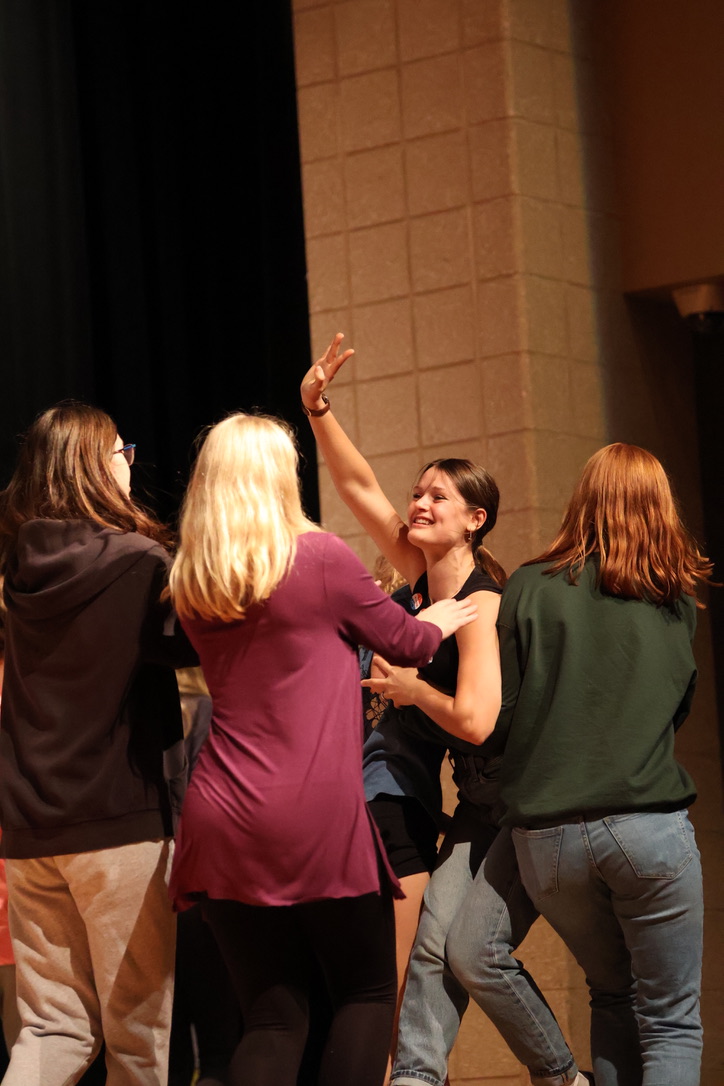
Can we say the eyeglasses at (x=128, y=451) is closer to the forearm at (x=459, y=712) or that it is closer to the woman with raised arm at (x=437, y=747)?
the woman with raised arm at (x=437, y=747)

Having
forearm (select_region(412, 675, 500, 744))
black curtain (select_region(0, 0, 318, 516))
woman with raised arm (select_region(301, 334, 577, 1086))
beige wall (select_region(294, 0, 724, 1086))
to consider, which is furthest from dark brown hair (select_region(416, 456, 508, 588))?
black curtain (select_region(0, 0, 318, 516))

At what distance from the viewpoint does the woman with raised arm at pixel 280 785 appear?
2.38 m

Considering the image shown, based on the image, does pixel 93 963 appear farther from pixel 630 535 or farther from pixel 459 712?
pixel 630 535

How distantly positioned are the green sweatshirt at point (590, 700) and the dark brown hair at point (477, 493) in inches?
14.2

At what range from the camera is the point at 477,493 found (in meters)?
3.25

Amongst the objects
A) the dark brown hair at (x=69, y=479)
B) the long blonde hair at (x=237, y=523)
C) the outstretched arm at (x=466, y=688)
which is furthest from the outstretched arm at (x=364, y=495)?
the long blonde hair at (x=237, y=523)

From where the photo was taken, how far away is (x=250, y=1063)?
2.41m

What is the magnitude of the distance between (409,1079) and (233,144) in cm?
329

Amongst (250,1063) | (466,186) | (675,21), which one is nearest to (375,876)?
(250,1063)

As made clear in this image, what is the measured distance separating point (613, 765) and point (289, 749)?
0.70 metres

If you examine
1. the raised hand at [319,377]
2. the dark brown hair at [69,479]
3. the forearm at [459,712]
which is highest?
the raised hand at [319,377]

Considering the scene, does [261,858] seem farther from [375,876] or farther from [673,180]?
[673,180]

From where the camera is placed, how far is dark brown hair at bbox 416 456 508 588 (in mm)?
3242

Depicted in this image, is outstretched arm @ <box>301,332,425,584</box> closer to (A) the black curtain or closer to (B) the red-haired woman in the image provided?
(B) the red-haired woman
